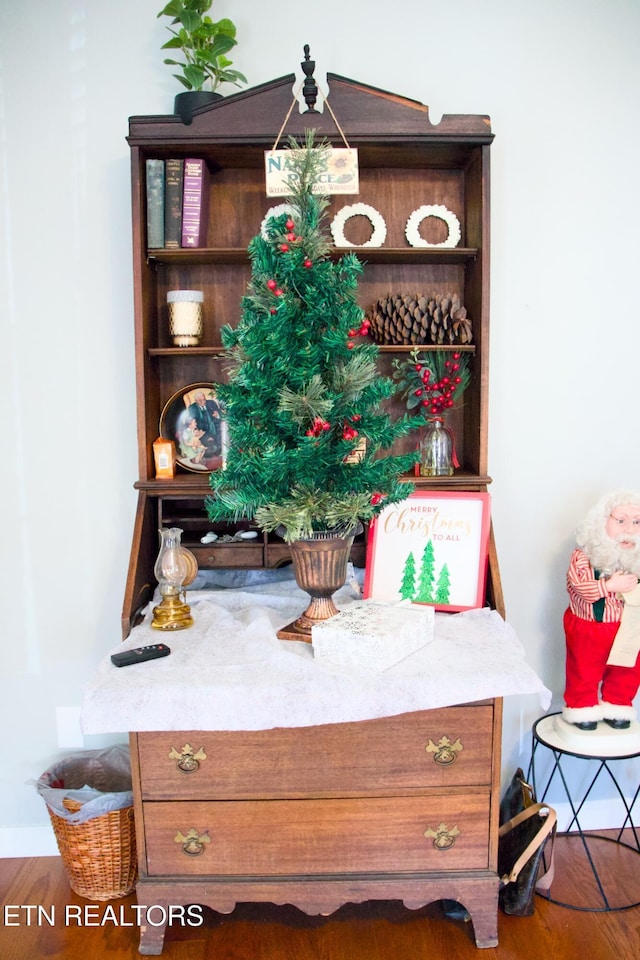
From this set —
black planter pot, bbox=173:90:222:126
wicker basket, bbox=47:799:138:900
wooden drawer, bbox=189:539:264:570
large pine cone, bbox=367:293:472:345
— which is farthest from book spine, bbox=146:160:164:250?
wicker basket, bbox=47:799:138:900

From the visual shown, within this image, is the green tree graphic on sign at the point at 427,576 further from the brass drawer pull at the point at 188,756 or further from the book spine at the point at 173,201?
the book spine at the point at 173,201

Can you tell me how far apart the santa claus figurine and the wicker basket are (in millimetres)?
1226

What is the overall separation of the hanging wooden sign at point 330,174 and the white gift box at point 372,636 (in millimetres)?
1038

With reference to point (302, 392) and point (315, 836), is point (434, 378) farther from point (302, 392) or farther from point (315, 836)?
point (315, 836)

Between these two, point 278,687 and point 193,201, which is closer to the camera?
point 278,687

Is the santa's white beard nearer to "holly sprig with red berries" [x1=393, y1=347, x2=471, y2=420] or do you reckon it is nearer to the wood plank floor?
"holly sprig with red berries" [x1=393, y1=347, x2=471, y2=420]

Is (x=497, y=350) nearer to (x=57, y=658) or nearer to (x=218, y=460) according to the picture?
(x=218, y=460)

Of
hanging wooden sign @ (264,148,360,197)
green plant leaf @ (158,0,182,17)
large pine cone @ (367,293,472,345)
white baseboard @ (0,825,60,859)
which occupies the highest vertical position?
green plant leaf @ (158,0,182,17)

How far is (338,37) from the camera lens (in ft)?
6.84

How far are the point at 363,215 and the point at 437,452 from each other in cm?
69

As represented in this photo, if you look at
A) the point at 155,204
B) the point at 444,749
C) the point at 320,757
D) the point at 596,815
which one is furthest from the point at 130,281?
the point at 596,815

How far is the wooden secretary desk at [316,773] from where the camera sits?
1641mm

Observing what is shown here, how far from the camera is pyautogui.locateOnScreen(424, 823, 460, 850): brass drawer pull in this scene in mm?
1679

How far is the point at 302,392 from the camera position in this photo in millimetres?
1642
